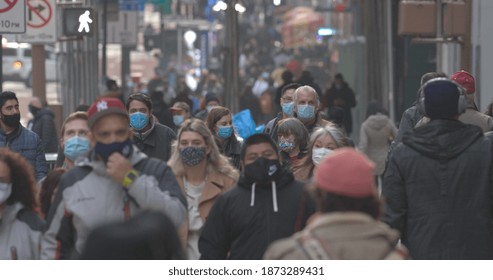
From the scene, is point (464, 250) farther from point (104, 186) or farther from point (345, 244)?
point (345, 244)

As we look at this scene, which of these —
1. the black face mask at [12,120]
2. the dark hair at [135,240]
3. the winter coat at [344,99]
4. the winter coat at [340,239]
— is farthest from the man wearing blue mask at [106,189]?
the winter coat at [344,99]

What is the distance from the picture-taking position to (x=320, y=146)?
10898 mm

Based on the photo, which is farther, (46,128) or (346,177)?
(46,128)

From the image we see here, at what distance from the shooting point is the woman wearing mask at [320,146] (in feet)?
35.6

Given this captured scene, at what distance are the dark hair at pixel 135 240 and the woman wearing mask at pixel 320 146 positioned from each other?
5555 mm

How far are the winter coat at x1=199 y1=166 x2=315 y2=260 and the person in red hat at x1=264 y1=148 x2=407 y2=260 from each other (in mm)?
2588

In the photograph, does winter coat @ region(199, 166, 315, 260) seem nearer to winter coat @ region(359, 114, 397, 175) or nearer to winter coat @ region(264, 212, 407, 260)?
winter coat @ region(264, 212, 407, 260)

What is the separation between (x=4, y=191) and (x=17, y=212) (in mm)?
131

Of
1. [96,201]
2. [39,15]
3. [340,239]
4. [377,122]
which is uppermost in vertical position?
[39,15]

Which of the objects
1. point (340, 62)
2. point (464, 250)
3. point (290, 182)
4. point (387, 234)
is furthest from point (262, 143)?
point (340, 62)

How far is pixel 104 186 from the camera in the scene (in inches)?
295

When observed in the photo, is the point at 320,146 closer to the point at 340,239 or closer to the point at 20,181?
the point at 20,181

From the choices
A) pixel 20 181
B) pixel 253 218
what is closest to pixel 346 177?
pixel 253 218
